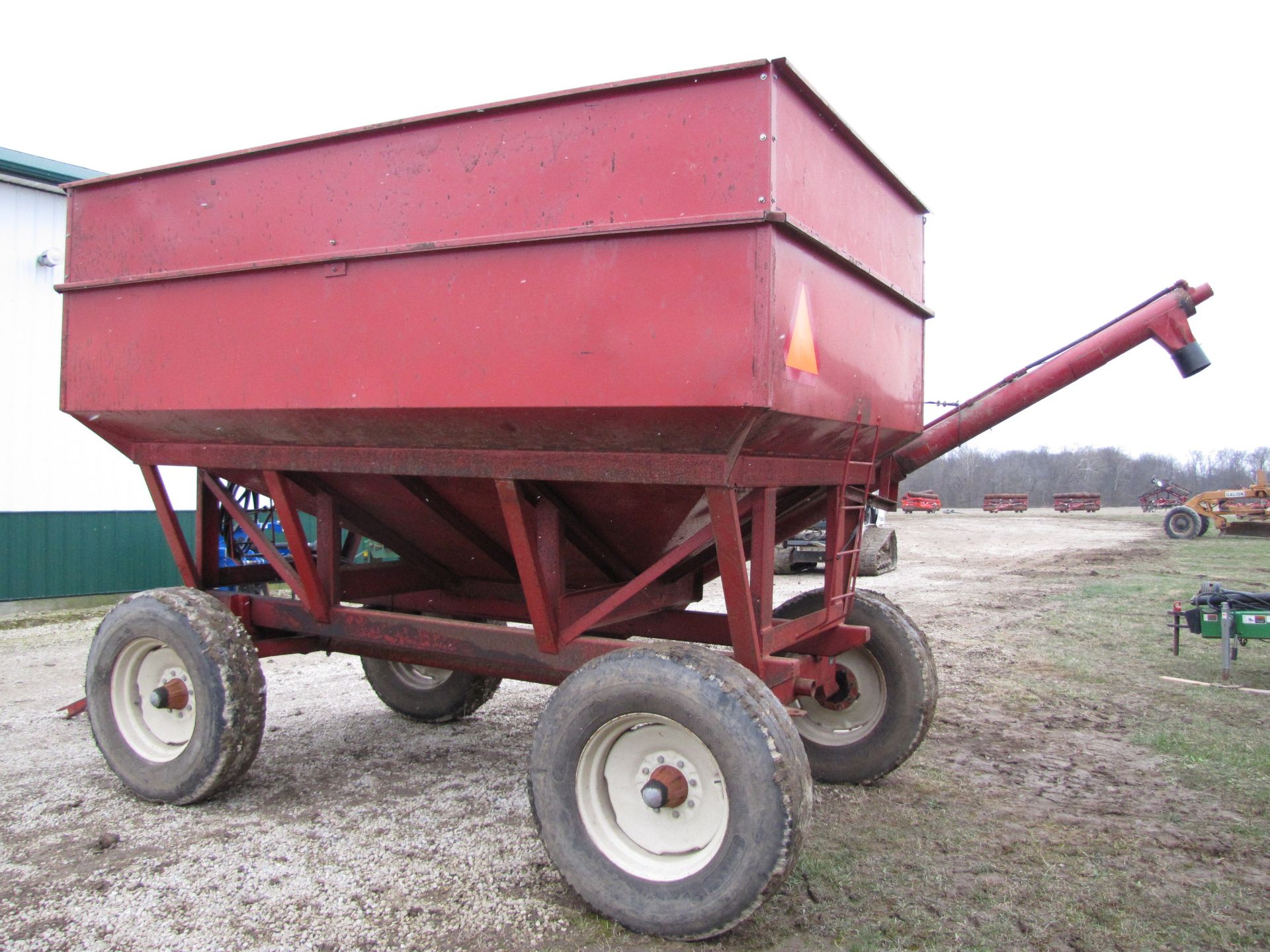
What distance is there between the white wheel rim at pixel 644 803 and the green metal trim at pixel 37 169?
9.93 meters

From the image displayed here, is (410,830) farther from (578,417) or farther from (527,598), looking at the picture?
(578,417)

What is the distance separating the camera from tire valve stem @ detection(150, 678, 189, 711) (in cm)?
403

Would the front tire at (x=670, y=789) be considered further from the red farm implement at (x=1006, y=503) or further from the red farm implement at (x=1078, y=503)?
the red farm implement at (x=1078, y=503)

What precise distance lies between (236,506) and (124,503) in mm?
7881

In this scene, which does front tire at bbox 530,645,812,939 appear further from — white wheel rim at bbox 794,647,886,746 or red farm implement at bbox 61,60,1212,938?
white wheel rim at bbox 794,647,886,746

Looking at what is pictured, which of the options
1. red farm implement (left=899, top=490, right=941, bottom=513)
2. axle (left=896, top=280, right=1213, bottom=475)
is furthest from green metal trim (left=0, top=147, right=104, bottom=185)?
red farm implement (left=899, top=490, right=941, bottom=513)

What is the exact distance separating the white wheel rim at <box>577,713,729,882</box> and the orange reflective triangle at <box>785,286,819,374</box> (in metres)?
1.27

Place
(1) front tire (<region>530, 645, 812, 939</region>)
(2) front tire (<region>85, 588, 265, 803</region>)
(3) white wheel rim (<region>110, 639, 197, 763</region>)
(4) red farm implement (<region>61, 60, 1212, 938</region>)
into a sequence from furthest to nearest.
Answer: (3) white wheel rim (<region>110, 639, 197, 763</region>)
(2) front tire (<region>85, 588, 265, 803</region>)
(4) red farm implement (<region>61, 60, 1212, 938</region>)
(1) front tire (<region>530, 645, 812, 939</region>)

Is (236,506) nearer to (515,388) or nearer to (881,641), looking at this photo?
(515,388)

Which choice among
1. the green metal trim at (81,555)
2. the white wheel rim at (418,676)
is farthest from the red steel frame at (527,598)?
the green metal trim at (81,555)

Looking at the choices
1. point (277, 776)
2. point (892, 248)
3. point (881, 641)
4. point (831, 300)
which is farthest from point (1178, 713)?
point (277, 776)

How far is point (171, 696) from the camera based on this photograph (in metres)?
4.06

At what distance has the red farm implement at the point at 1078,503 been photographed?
49.7 m

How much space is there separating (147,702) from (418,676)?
5.26 feet
